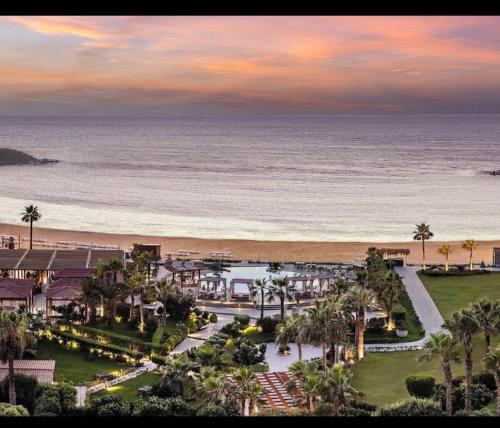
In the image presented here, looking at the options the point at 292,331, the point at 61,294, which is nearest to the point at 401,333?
Result: the point at 292,331

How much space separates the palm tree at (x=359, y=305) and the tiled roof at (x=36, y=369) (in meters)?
Answer: 11.1

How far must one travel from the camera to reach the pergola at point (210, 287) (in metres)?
41.9

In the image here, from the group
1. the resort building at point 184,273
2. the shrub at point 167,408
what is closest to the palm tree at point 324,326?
the shrub at point 167,408

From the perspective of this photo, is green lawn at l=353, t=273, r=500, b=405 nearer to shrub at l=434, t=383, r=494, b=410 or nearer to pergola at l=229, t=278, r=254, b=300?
shrub at l=434, t=383, r=494, b=410

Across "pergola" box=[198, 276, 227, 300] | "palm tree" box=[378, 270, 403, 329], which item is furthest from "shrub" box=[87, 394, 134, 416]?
"pergola" box=[198, 276, 227, 300]

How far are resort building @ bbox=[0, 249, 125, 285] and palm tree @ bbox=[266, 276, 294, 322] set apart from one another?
9302 millimetres

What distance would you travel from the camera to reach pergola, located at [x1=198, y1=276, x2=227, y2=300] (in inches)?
1650

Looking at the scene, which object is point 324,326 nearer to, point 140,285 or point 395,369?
point 395,369

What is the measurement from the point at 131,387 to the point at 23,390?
4.10 m

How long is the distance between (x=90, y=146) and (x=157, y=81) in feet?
88.4

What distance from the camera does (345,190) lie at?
96438 millimetres

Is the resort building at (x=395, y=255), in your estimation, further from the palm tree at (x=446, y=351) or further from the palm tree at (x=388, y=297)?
the palm tree at (x=446, y=351)
